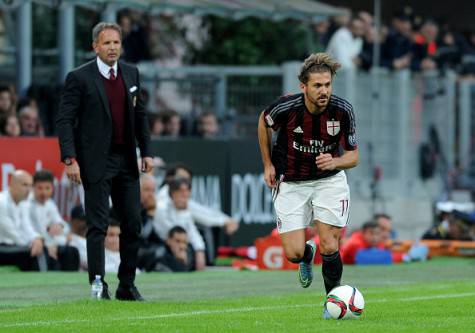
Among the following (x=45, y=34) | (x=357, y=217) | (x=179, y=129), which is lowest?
(x=357, y=217)

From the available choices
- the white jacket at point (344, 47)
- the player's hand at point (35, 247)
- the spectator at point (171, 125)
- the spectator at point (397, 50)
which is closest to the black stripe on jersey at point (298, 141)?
the player's hand at point (35, 247)

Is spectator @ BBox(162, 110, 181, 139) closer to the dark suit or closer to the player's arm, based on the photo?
the dark suit

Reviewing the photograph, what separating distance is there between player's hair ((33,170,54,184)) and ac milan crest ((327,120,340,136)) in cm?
719

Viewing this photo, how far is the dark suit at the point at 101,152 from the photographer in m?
12.6

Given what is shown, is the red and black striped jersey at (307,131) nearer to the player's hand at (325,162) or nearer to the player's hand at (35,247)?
the player's hand at (325,162)

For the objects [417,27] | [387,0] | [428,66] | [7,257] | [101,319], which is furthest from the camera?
[387,0]

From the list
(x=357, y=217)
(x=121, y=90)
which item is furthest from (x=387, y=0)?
(x=121, y=90)

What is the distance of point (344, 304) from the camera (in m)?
10.9

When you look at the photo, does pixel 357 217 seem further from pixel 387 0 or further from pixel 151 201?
pixel 387 0

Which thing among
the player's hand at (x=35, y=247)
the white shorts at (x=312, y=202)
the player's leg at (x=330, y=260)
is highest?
the white shorts at (x=312, y=202)

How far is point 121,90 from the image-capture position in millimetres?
12875

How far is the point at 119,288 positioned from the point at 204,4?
10570 millimetres

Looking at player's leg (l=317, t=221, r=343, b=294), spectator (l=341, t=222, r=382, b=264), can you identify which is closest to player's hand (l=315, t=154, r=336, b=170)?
player's leg (l=317, t=221, r=343, b=294)

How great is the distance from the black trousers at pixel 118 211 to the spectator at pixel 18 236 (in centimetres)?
472
